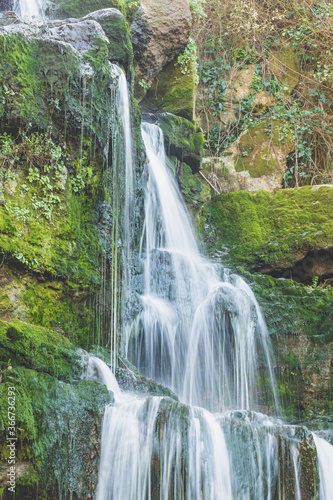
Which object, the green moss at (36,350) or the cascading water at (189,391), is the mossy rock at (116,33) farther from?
the green moss at (36,350)

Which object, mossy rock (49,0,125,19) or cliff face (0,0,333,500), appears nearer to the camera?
cliff face (0,0,333,500)

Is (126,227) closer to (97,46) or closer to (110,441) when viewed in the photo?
(97,46)

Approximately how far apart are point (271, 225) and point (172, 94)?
12.5ft

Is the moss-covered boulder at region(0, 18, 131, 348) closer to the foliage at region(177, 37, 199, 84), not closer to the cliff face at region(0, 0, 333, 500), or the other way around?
the cliff face at region(0, 0, 333, 500)

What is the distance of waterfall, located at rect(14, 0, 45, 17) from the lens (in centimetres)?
852

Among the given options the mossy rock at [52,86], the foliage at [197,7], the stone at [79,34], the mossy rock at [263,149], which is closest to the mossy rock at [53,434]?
the mossy rock at [52,86]

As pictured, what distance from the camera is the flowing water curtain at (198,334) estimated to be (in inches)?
283

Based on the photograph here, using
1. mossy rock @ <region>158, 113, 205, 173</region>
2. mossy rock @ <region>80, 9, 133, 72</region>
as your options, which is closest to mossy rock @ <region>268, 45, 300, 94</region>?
mossy rock @ <region>158, 113, 205, 173</region>

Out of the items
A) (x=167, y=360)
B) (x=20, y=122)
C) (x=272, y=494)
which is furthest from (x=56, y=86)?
(x=272, y=494)

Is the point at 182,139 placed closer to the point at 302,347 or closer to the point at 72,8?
the point at 72,8

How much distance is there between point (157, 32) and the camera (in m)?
10.6

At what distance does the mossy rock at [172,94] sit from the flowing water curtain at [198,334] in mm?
3954

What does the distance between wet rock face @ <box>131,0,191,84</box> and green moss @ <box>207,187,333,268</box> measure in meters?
3.27

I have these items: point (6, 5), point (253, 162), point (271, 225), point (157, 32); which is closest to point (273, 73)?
point (253, 162)
